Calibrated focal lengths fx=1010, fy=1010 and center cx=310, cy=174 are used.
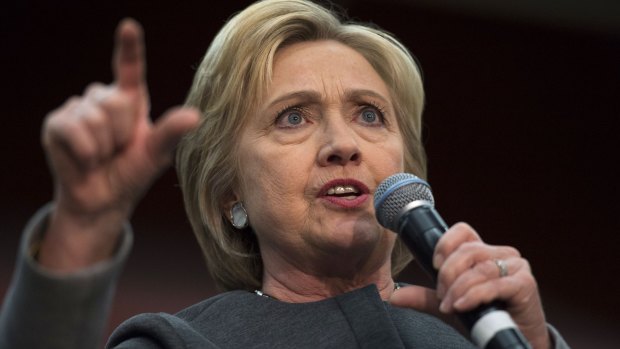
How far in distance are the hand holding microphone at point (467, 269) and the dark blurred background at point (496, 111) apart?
156 cm

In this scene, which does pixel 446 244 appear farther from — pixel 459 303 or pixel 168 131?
pixel 168 131

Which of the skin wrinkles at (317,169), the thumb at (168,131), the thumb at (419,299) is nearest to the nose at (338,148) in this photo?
the skin wrinkles at (317,169)

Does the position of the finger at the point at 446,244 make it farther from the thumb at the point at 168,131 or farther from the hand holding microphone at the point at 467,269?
the thumb at the point at 168,131

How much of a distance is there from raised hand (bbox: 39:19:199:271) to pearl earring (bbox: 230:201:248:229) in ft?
2.64

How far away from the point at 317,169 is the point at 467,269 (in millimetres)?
537

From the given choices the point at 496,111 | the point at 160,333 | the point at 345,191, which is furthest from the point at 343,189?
the point at 496,111

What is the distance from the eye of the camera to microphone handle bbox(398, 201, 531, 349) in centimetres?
135

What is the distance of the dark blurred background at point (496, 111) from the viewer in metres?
3.09

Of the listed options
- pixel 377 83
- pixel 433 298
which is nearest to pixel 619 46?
pixel 377 83

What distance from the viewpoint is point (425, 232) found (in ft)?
4.89

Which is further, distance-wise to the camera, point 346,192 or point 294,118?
point 294,118

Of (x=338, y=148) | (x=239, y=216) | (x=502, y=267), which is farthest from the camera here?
(x=239, y=216)

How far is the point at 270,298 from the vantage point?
2.01 meters

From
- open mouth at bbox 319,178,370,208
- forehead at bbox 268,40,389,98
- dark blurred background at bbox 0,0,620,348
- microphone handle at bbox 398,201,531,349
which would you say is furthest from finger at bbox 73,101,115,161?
dark blurred background at bbox 0,0,620,348
